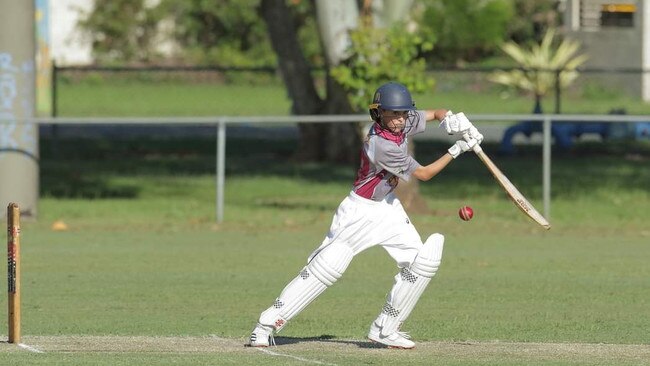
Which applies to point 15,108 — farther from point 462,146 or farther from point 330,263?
point 462,146

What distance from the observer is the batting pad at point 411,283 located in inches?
399

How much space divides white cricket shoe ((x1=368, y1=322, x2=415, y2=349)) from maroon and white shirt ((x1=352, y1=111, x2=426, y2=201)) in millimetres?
916

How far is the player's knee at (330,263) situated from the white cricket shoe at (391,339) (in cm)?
56

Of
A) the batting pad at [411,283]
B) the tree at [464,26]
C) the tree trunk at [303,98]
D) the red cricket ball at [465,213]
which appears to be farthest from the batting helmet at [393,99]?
the tree at [464,26]

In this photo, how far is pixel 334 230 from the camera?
1016 centimetres

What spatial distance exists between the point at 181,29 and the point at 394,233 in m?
46.9

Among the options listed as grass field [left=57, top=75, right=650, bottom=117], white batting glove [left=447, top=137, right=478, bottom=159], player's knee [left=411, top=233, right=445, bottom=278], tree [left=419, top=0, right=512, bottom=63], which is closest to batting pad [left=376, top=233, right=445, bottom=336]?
player's knee [left=411, top=233, right=445, bottom=278]

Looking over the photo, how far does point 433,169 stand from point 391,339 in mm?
1207

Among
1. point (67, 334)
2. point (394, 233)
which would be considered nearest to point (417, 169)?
point (394, 233)

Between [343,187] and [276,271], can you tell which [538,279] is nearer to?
[276,271]

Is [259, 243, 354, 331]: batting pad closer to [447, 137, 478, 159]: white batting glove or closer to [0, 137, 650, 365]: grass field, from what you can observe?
[0, 137, 650, 365]: grass field

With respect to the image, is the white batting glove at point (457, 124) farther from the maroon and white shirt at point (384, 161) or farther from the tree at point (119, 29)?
the tree at point (119, 29)

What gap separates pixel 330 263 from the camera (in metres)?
10.0

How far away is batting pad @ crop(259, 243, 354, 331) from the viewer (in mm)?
10039
